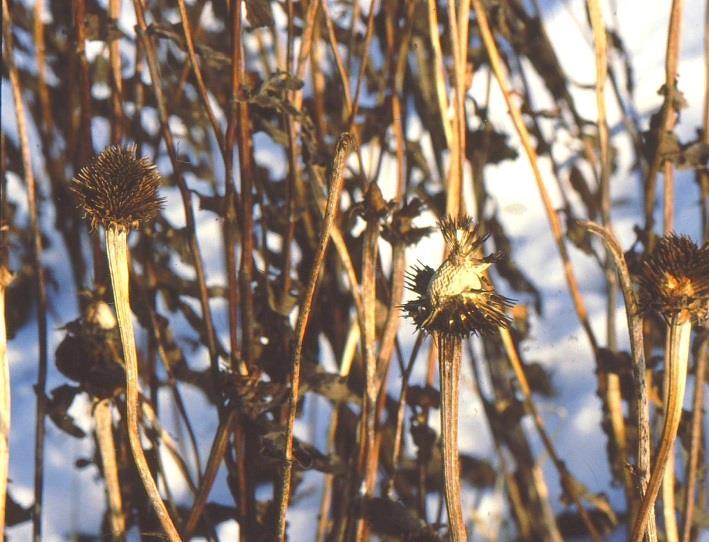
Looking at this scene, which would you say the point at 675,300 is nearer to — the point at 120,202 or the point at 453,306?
the point at 453,306

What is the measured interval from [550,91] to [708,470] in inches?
27.0

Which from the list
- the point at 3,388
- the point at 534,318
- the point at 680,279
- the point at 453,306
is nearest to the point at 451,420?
the point at 453,306

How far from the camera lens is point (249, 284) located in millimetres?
1021

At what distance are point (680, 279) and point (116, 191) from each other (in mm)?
456

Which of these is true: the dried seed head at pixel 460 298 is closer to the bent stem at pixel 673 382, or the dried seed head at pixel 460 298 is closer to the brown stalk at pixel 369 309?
the bent stem at pixel 673 382

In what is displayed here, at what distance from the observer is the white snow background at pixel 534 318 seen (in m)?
1.33

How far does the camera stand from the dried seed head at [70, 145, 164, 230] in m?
0.68

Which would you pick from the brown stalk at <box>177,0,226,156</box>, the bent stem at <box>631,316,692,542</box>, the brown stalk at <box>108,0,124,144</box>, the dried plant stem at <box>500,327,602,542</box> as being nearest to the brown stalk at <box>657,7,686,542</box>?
the dried plant stem at <box>500,327,602,542</box>

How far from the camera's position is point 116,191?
68 cm

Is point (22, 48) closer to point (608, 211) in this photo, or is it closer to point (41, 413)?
point (41, 413)

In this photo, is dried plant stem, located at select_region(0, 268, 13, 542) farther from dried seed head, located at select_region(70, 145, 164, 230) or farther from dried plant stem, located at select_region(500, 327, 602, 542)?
dried plant stem, located at select_region(500, 327, 602, 542)

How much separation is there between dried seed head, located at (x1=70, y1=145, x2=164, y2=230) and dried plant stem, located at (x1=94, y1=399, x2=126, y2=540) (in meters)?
0.41

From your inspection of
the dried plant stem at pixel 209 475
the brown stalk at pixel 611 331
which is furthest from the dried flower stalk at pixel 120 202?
the brown stalk at pixel 611 331

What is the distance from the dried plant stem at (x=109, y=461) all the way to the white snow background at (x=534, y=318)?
28 centimetres
